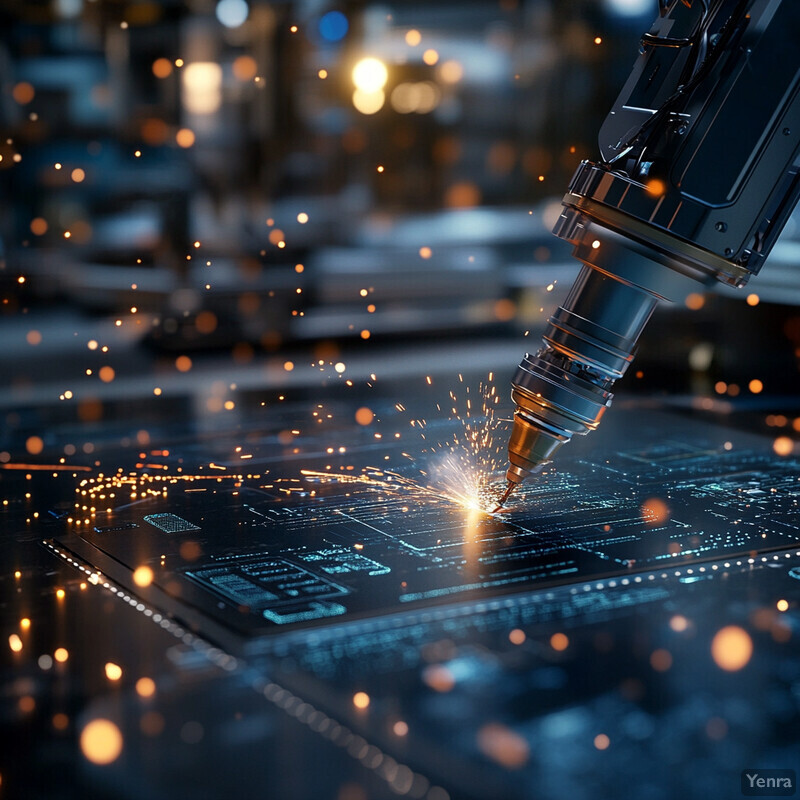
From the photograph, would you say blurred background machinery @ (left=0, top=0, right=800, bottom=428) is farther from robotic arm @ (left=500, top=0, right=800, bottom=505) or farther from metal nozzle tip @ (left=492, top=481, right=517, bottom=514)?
robotic arm @ (left=500, top=0, right=800, bottom=505)

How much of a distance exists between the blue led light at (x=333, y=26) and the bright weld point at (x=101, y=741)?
3091 mm

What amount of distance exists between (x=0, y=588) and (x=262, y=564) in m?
0.21

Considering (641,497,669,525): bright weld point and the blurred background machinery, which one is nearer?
(641,497,669,525): bright weld point

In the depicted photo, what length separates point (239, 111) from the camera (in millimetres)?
3719

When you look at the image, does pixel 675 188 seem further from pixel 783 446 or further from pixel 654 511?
pixel 783 446

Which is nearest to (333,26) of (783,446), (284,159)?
(284,159)

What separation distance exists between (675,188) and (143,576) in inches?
21.5

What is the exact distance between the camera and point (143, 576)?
37.1 inches

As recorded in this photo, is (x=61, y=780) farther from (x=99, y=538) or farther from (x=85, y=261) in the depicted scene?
(x=85, y=261)

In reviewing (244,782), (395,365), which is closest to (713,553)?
(244,782)

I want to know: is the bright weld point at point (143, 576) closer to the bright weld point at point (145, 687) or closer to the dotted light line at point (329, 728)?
the dotted light line at point (329, 728)

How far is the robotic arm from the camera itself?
97 centimetres

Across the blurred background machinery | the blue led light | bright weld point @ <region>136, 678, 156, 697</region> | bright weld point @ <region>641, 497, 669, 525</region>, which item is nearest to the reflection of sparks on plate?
bright weld point @ <region>641, 497, 669, 525</region>

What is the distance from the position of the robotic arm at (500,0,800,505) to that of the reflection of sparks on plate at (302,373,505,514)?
20 cm
